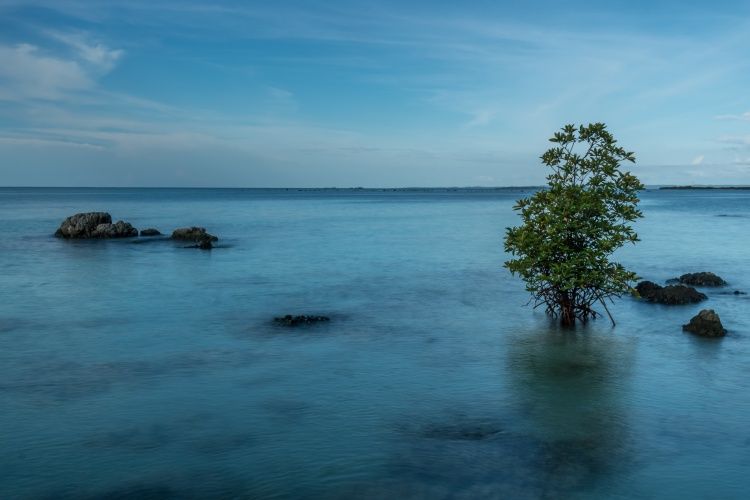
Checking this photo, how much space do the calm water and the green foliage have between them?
71.1 inches

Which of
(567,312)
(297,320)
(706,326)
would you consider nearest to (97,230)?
(297,320)

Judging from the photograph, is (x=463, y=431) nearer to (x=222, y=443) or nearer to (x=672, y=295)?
(x=222, y=443)

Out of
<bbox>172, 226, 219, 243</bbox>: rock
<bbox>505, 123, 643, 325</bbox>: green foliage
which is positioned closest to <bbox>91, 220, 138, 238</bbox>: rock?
<bbox>172, 226, 219, 243</bbox>: rock

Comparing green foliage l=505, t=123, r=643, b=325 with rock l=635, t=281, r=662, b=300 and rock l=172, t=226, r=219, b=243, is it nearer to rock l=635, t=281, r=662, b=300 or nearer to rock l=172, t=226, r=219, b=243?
rock l=635, t=281, r=662, b=300

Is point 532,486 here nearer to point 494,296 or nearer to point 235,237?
point 494,296

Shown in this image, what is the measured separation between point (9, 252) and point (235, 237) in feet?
62.9

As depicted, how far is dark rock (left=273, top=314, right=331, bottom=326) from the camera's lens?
22.9 meters

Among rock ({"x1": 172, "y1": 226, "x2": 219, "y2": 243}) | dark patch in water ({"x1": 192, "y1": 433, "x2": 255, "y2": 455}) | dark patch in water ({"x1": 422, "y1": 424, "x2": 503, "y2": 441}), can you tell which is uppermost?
rock ({"x1": 172, "y1": 226, "x2": 219, "y2": 243})

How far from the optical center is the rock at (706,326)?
20.8 meters

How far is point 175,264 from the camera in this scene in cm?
3822

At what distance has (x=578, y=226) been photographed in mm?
21500

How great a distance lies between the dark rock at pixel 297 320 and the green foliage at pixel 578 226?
7.14 meters

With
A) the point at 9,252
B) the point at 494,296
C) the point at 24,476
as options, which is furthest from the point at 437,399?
the point at 9,252

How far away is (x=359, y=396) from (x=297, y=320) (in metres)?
7.83
